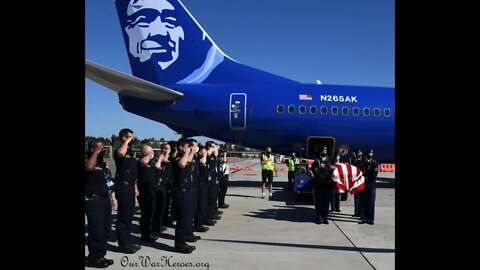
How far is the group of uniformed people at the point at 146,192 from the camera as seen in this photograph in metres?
5.61

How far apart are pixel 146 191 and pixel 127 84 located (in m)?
6.73

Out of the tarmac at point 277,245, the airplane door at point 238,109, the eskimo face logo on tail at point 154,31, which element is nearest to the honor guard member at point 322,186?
the tarmac at point 277,245

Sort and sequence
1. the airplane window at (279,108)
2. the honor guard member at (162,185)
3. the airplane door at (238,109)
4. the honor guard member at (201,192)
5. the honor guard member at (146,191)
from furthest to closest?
the airplane window at (279,108), the airplane door at (238,109), the honor guard member at (201,192), the honor guard member at (162,185), the honor guard member at (146,191)

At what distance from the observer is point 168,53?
15508 mm

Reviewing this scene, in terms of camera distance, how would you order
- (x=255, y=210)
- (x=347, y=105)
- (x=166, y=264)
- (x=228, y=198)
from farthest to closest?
(x=347, y=105), (x=228, y=198), (x=255, y=210), (x=166, y=264)

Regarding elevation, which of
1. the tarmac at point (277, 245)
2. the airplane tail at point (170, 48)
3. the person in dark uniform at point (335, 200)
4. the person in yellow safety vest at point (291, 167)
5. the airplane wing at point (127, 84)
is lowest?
the tarmac at point (277, 245)

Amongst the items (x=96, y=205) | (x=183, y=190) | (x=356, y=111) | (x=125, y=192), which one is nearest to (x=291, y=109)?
(x=356, y=111)

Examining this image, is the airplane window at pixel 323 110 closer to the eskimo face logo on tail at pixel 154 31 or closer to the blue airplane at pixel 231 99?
the blue airplane at pixel 231 99

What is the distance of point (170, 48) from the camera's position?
1556 centimetres

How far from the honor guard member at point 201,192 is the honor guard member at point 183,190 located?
1.35 m
